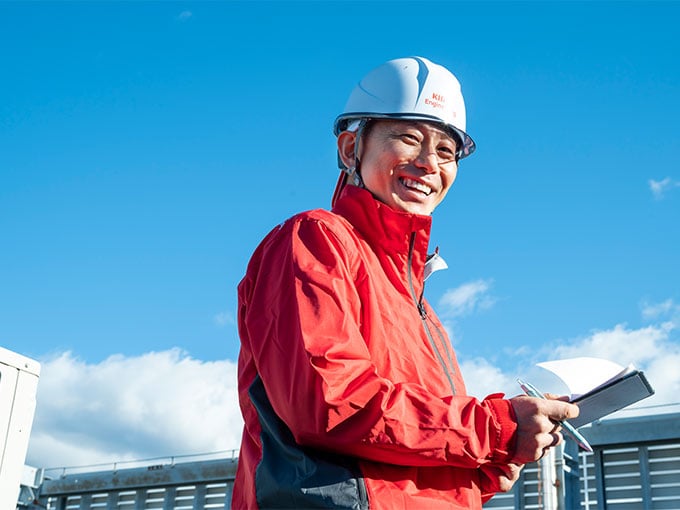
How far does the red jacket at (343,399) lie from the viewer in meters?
2.20

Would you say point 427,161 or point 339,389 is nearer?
point 339,389

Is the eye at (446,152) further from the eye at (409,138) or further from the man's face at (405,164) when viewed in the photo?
the eye at (409,138)

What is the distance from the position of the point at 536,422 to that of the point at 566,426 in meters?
0.18

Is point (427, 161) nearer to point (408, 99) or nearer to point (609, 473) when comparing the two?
point (408, 99)

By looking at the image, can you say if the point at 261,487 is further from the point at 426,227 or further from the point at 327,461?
the point at 426,227

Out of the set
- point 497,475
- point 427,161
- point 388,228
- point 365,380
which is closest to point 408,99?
point 427,161

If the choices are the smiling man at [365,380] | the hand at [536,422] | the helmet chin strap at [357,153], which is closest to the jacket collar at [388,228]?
the smiling man at [365,380]

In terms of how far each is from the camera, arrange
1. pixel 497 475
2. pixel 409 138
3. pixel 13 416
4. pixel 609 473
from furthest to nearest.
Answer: pixel 609 473
pixel 13 416
pixel 409 138
pixel 497 475

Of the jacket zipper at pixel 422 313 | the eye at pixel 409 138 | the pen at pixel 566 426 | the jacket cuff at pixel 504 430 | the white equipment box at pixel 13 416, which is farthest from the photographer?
the white equipment box at pixel 13 416

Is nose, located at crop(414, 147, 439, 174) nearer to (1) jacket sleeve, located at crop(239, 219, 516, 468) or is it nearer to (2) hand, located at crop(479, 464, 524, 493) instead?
(1) jacket sleeve, located at crop(239, 219, 516, 468)

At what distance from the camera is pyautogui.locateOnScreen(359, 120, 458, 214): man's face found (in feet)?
9.79

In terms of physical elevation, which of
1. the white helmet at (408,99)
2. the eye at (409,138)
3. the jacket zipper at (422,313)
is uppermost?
the white helmet at (408,99)

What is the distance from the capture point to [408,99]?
304 cm

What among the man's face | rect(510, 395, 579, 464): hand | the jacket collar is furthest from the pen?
the man's face
